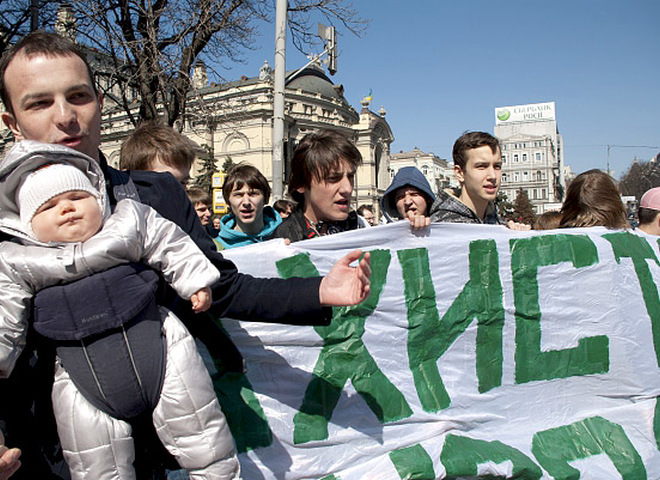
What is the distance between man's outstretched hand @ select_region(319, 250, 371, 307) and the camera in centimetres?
152

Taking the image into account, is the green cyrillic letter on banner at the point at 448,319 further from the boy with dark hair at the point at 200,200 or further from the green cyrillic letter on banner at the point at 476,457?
the boy with dark hair at the point at 200,200

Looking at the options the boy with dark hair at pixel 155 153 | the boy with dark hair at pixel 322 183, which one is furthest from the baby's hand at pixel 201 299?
the boy with dark hair at pixel 155 153

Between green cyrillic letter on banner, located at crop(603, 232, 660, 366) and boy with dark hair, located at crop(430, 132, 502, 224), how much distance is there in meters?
0.76

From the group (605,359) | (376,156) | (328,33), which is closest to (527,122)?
(376,156)

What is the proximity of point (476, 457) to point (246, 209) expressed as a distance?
223cm

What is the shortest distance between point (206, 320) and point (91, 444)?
2.30ft

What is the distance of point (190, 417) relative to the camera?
53.8 inches

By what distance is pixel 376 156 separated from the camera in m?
66.2

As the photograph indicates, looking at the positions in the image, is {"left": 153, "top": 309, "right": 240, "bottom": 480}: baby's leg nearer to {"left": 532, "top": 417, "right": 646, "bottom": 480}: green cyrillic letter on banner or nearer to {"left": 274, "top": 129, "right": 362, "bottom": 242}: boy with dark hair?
{"left": 274, "top": 129, "right": 362, "bottom": 242}: boy with dark hair

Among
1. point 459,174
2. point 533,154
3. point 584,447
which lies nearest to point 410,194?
point 459,174

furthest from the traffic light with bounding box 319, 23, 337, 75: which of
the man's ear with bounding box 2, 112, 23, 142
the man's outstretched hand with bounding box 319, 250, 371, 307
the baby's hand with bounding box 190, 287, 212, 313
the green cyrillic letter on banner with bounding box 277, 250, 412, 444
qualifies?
the baby's hand with bounding box 190, 287, 212, 313

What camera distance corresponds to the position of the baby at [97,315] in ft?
4.22

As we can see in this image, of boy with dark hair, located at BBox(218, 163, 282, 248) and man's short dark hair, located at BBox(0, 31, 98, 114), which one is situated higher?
man's short dark hair, located at BBox(0, 31, 98, 114)

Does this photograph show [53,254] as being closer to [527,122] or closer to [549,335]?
[549,335]
